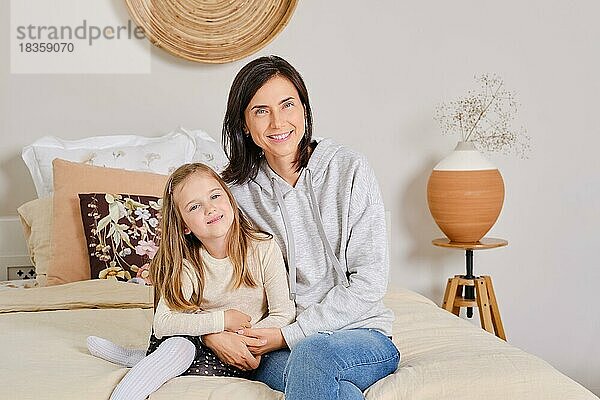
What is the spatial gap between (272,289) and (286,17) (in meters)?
1.78

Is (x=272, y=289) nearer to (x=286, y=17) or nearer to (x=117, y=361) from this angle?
(x=117, y=361)

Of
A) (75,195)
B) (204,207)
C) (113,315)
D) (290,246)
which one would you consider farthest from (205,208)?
(75,195)

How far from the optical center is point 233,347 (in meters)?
1.85

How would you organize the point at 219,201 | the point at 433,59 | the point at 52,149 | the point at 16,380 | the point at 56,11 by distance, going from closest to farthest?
the point at 16,380 → the point at 219,201 → the point at 52,149 → the point at 56,11 → the point at 433,59

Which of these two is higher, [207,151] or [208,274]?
[207,151]

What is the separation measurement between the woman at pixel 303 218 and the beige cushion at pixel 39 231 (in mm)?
1012

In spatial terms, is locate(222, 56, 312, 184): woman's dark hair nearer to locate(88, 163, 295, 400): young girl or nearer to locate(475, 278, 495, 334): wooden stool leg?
locate(88, 163, 295, 400): young girl

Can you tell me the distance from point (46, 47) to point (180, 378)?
2.00m

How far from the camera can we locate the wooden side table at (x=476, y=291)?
3.38 m

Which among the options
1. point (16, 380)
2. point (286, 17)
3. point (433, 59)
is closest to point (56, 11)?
point (286, 17)

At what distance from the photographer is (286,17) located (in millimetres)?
3484

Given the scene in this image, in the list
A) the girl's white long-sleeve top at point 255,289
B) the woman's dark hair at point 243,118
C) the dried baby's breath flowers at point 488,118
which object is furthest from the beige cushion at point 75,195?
the dried baby's breath flowers at point 488,118

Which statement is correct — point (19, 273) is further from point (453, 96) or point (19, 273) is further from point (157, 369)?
point (453, 96)

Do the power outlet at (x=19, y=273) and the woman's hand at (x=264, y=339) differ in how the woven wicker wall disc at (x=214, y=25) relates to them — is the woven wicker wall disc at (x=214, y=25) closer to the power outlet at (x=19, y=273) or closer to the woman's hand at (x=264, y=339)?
the power outlet at (x=19, y=273)
